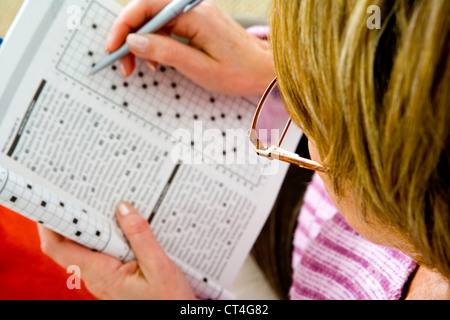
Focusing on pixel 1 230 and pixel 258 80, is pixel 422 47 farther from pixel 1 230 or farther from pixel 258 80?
pixel 1 230

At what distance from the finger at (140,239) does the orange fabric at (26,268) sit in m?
0.19

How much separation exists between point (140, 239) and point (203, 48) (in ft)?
1.04

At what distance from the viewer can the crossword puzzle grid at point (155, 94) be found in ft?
1.79

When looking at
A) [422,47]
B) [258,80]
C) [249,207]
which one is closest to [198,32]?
[258,80]

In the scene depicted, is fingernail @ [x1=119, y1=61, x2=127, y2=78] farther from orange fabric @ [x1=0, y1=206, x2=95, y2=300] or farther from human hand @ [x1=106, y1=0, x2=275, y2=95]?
orange fabric @ [x1=0, y1=206, x2=95, y2=300]

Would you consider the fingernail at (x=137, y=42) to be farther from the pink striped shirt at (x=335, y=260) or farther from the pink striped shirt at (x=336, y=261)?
the pink striped shirt at (x=336, y=261)

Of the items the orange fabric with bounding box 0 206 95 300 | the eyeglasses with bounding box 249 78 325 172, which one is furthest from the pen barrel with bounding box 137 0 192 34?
the orange fabric with bounding box 0 206 95 300

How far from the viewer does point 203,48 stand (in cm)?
59

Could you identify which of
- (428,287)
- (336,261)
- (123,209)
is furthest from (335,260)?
(123,209)

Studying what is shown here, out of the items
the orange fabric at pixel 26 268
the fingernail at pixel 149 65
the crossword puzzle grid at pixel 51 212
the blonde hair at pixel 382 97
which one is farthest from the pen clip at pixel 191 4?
the orange fabric at pixel 26 268

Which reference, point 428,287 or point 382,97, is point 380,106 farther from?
point 428,287

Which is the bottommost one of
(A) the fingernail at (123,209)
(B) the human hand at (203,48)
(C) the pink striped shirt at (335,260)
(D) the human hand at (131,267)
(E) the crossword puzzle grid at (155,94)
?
(D) the human hand at (131,267)

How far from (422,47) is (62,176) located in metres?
0.50

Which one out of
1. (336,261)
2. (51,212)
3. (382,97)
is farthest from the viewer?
(336,261)
